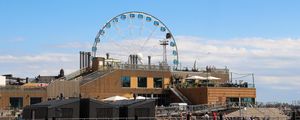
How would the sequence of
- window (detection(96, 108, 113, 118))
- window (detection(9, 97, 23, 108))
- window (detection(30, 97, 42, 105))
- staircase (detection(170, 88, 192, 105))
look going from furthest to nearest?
staircase (detection(170, 88, 192, 105)) → window (detection(30, 97, 42, 105)) → window (detection(9, 97, 23, 108)) → window (detection(96, 108, 113, 118))

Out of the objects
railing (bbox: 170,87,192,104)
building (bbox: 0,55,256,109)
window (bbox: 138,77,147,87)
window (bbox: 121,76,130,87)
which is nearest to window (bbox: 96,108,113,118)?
building (bbox: 0,55,256,109)

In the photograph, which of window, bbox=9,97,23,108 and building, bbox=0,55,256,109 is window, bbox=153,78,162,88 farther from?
window, bbox=9,97,23,108

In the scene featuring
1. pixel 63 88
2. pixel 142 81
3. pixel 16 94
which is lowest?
pixel 16 94

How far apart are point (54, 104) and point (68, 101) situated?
99cm

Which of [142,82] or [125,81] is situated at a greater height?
[125,81]

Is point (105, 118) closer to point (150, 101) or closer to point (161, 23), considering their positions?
point (150, 101)

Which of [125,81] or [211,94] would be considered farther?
[125,81]

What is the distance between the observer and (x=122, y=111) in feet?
122

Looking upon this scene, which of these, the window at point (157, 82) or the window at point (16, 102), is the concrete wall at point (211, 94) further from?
the window at point (16, 102)

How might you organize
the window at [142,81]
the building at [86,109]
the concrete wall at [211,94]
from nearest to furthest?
the building at [86,109]
the concrete wall at [211,94]
the window at [142,81]

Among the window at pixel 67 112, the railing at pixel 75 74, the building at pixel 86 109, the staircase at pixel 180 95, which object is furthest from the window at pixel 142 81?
the window at pixel 67 112

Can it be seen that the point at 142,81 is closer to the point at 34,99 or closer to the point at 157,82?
the point at 157,82

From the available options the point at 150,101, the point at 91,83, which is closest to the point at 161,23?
the point at 91,83

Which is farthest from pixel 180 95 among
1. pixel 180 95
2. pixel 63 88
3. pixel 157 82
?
pixel 63 88
